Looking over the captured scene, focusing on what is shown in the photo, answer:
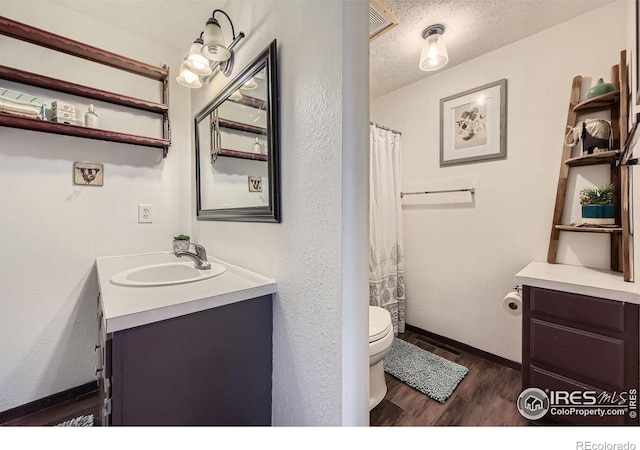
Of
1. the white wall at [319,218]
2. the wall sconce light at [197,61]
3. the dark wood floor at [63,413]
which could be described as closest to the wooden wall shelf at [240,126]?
the white wall at [319,218]

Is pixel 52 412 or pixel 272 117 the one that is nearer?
pixel 272 117

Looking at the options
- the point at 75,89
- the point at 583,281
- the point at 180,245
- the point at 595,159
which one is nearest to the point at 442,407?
the point at 583,281

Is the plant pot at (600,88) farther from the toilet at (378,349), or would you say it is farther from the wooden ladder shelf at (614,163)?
the toilet at (378,349)

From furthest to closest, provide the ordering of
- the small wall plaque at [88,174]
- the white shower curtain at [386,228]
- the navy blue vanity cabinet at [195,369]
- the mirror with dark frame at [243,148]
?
the white shower curtain at [386,228]
the small wall plaque at [88,174]
the mirror with dark frame at [243,148]
the navy blue vanity cabinet at [195,369]

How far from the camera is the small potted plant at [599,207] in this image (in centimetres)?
128

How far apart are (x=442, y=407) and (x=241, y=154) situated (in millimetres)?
1690

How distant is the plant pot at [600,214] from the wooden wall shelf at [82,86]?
2470 mm

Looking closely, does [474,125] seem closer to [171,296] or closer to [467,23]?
[467,23]

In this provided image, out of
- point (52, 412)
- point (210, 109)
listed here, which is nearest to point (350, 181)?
point (210, 109)

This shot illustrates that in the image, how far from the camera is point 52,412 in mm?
1377

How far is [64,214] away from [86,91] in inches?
27.5

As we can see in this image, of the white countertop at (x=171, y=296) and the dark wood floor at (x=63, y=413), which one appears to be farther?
the dark wood floor at (x=63, y=413)
